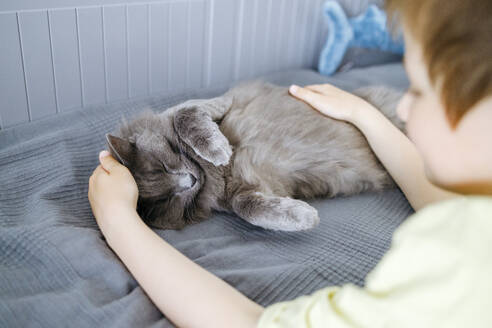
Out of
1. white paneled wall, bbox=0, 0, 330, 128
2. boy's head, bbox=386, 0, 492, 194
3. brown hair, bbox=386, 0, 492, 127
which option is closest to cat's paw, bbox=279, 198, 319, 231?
boy's head, bbox=386, 0, 492, 194

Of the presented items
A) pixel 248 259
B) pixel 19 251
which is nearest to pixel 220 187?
pixel 248 259

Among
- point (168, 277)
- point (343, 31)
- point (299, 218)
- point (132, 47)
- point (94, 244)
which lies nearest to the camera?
point (168, 277)

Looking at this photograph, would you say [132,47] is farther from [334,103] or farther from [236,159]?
[334,103]

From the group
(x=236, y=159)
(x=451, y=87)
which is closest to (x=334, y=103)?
(x=236, y=159)

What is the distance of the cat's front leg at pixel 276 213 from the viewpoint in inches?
45.7

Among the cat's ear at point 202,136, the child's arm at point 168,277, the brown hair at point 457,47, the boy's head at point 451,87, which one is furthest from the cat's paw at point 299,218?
the brown hair at point 457,47

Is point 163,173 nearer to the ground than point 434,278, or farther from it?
nearer to the ground

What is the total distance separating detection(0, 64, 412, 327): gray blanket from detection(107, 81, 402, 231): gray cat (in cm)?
7

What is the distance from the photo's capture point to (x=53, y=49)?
58.1 inches

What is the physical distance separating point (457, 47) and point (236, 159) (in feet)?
2.99

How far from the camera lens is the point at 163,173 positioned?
1.34 m

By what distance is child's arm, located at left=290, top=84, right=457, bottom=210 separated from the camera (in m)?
1.26

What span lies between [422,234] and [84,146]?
1.12m

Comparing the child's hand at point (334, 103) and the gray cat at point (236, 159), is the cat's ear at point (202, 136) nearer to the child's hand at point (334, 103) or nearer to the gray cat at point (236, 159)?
the gray cat at point (236, 159)
